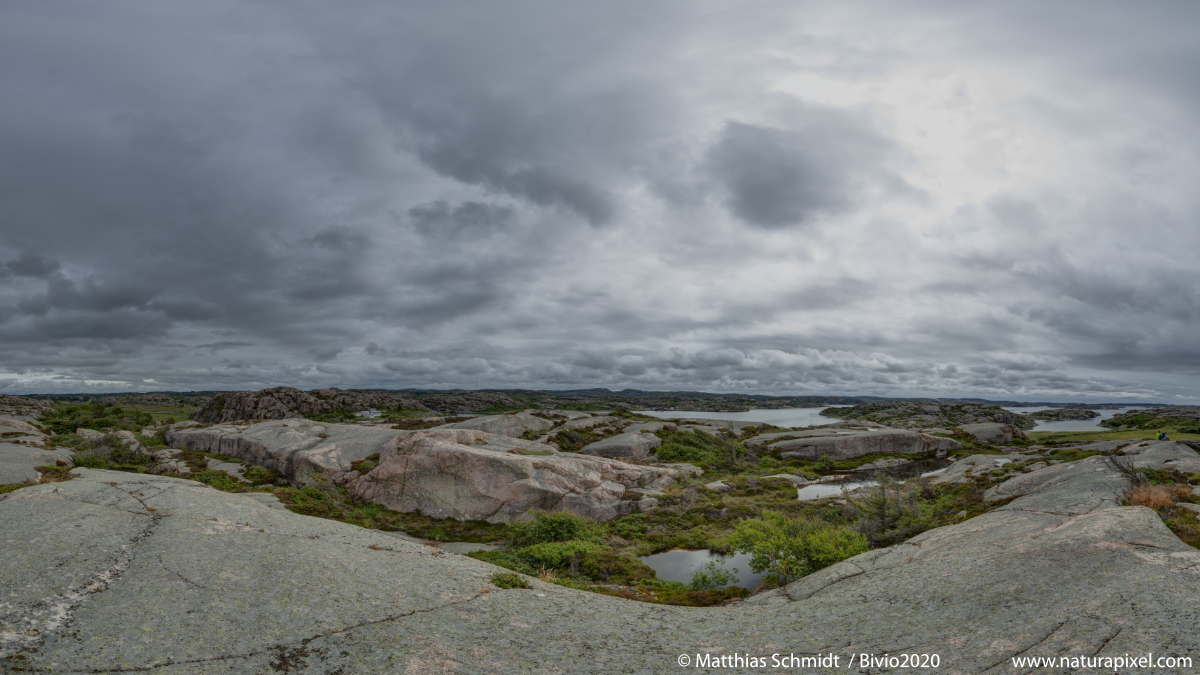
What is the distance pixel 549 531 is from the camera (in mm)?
33906

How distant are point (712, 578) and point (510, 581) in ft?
60.0

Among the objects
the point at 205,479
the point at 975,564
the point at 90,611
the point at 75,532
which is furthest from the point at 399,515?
the point at 975,564

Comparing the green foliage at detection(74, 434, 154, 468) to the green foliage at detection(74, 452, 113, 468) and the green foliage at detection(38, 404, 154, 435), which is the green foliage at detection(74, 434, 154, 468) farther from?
the green foliage at detection(38, 404, 154, 435)

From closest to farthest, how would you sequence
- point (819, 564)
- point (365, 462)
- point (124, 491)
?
point (124, 491), point (819, 564), point (365, 462)

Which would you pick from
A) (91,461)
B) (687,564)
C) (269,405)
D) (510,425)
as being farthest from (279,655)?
(269,405)

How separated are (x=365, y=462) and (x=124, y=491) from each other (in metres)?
30.2

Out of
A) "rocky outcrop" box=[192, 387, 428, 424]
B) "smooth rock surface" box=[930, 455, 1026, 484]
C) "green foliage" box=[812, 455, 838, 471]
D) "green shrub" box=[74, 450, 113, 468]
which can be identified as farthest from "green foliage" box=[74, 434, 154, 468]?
"green foliage" box=[812, 455, 838, 471]

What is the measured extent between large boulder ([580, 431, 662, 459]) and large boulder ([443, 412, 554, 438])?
15721mm

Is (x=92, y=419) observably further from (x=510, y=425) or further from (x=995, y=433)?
(x=995, y=433)

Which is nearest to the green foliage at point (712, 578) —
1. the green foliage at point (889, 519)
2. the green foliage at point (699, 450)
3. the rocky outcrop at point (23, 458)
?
the green foliage at point (889, 519)

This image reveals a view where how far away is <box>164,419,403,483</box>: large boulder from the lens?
49.3m

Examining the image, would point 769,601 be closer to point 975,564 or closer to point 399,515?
point 975,564

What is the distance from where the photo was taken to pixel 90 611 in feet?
32.6

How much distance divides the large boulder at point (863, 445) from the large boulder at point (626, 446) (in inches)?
1112
